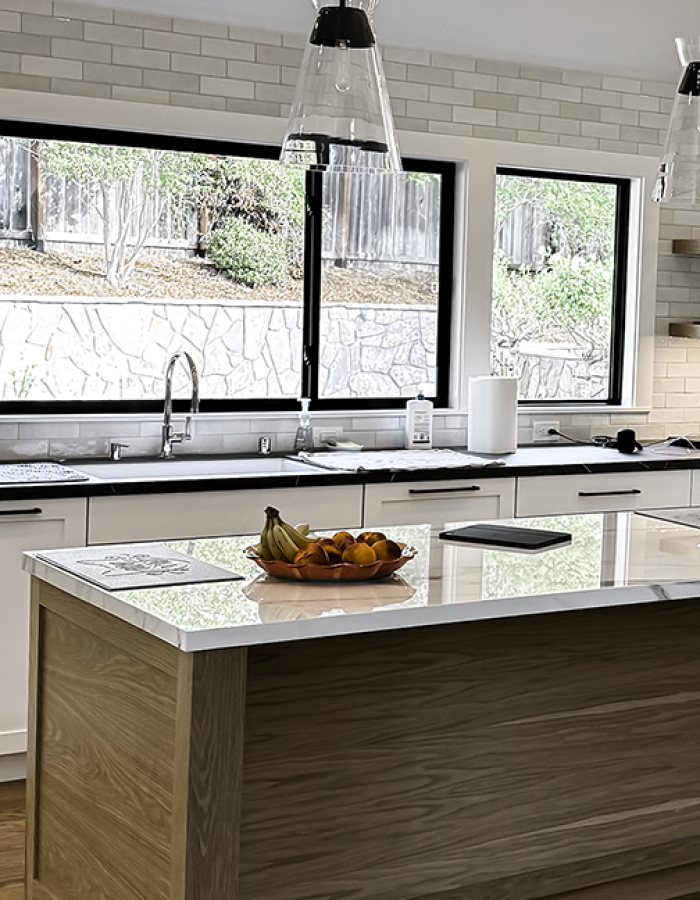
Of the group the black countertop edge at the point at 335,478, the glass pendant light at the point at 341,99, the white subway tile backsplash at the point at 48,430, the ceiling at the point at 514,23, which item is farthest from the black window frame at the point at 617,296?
the glass pendant light at the point at 341,99

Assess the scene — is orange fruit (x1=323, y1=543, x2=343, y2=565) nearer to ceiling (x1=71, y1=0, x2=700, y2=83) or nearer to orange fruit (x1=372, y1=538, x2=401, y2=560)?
orange fruit (x1=372, y1=538, x2=401, y2=560)

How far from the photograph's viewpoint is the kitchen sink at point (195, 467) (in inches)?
190

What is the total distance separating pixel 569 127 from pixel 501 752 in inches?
153

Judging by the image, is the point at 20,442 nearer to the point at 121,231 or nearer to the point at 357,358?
the point at 121,231

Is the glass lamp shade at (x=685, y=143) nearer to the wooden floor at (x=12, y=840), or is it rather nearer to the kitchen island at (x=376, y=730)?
the kitchen island at (x=376, y=730)

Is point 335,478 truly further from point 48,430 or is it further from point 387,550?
point 387,550

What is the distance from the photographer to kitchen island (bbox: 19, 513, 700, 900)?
2395mm

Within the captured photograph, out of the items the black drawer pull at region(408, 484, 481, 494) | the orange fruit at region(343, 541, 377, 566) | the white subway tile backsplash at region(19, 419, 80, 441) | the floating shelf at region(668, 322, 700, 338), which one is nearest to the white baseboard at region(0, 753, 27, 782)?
the white subway tile backsplash at region(19, 419, 80, 441)

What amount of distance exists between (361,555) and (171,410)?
2517 mm

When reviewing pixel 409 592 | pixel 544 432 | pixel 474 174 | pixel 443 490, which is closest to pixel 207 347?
pixel 443 490

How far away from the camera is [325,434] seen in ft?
18.0

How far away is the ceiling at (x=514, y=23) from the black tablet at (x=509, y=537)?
2465 mm

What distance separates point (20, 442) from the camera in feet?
16.0

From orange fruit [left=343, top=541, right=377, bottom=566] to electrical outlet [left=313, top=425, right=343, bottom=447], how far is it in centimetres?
273
